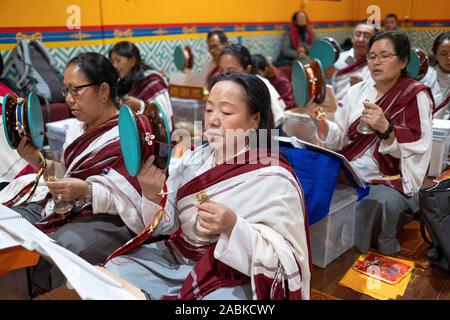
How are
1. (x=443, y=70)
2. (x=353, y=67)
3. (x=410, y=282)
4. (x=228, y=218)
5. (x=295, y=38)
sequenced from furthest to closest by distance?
(x=295, y=38)
(x=353, y=67)
(x=443, y=70)
(x=410, y=282)
(x=228, y=218)

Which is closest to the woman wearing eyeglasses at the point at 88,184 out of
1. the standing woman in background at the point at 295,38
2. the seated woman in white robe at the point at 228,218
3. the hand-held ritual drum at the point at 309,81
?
the seated woman in white robe at the point at 228,218

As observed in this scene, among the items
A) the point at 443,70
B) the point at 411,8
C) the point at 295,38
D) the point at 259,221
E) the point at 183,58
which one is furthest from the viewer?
the point at 295,38

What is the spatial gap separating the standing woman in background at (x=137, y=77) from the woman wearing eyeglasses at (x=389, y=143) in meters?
1.66

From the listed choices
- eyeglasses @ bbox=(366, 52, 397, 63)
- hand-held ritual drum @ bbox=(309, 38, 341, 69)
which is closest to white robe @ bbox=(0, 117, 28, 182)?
eyeglasses @ bbox=(366, 52, 397, 63)

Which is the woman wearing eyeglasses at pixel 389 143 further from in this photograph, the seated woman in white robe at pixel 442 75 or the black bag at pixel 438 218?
the seated woman in white robe at pixel 442 75

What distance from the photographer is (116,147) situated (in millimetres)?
1979

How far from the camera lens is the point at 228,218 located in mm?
1331

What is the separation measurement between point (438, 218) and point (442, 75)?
111cm

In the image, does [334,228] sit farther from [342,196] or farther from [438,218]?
[438,218]

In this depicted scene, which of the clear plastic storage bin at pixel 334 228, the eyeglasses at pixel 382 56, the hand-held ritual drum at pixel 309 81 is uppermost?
the eyeglasses at pixel 382 56

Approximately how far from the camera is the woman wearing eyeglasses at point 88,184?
180 cm

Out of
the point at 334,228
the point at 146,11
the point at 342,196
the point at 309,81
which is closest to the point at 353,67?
the point at 309,81

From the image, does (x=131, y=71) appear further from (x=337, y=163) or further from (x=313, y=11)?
(x=313, y=11)
